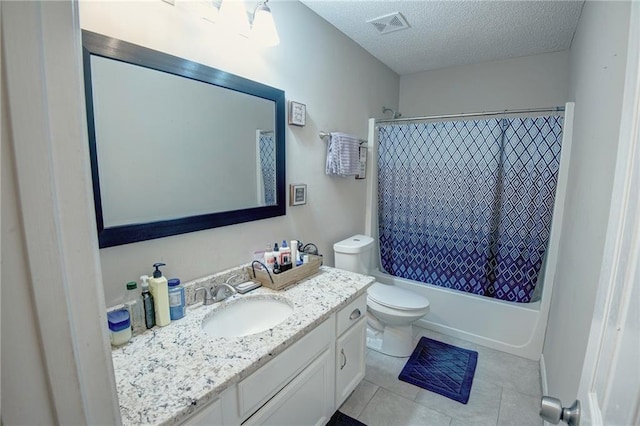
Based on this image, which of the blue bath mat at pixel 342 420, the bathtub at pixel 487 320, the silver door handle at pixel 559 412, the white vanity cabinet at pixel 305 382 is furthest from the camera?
the bathtub at pixel 487 320

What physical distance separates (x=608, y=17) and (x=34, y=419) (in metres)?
1.94

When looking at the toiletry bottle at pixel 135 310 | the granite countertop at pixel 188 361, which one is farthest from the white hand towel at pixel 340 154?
the toiletry bottle at pixel 135 310

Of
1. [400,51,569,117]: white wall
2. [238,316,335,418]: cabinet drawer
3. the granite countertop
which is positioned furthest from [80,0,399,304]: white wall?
[238,316,335,418]: cabinet drawer

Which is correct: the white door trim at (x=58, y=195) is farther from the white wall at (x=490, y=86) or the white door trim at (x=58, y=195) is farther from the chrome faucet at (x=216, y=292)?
the white wall at (x=490, y=86)

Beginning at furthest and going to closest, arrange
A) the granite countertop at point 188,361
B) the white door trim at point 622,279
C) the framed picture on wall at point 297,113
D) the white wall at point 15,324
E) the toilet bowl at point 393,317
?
the toilet bowl at point 393,317
the framed picture on wall at point 297,113
the granite countertop at point 188,361
the white door trim at point 622,279
the white wall at point 15,324

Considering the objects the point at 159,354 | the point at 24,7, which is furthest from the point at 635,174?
the point at 159,354

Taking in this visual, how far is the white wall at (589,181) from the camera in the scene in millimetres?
993

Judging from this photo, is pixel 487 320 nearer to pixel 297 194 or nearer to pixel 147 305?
pixel 297 194

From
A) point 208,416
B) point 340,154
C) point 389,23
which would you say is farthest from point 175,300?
point 389,23

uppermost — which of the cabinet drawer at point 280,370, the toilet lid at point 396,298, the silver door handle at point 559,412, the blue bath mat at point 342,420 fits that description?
the silver door handle at point 559,412

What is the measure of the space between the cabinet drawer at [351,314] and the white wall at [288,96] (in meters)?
0.60

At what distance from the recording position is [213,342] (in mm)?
1098

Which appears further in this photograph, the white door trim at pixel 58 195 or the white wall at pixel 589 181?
the white wall at pixel 589 181

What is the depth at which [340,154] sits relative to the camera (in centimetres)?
216
